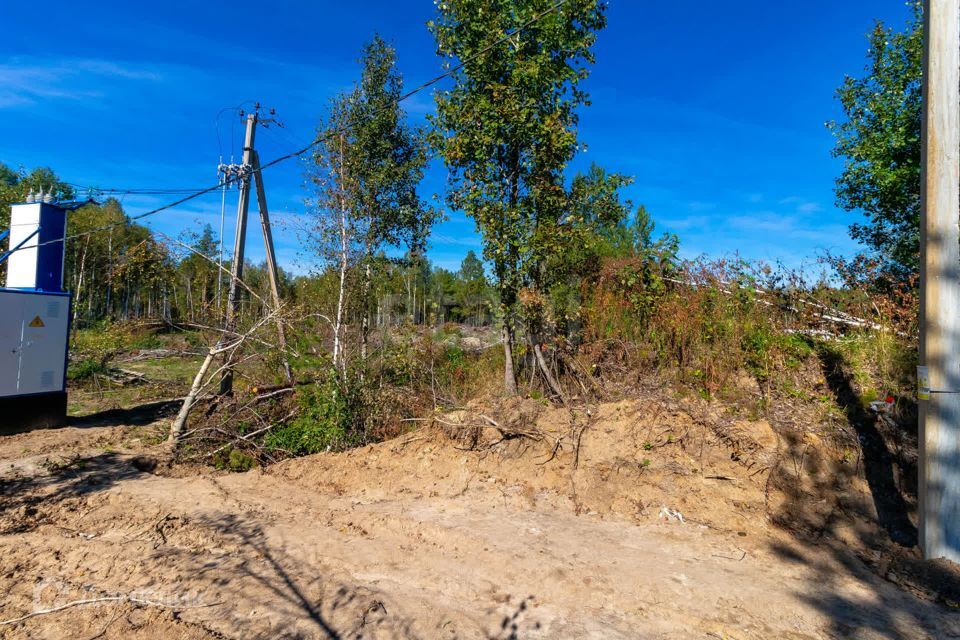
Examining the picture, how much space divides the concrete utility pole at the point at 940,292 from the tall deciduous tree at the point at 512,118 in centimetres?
463

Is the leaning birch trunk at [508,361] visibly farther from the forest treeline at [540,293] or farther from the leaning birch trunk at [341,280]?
the leaning birch trunk at [341,280]

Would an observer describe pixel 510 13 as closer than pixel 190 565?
No

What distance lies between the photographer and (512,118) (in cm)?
848

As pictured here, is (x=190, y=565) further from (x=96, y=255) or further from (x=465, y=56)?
(x=96, y=255)

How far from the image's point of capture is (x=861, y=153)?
12164 millimetres

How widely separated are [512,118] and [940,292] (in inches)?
234

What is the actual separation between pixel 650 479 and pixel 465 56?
23.1 feet

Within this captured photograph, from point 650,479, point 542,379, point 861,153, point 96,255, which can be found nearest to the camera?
point 650,479

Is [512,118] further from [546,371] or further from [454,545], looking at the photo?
[454,545]

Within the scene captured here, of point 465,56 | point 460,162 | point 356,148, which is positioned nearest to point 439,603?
point 460,162

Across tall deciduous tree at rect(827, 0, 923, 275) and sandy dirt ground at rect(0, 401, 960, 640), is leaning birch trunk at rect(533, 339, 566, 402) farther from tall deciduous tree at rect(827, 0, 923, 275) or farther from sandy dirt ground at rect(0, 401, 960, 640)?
tall deciduous tree at rect(827, 0, 923, 275)

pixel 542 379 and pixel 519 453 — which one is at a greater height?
pixel 542 379

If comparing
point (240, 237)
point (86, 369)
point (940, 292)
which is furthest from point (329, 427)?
point (86, 369)

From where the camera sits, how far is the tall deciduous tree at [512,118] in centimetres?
849
